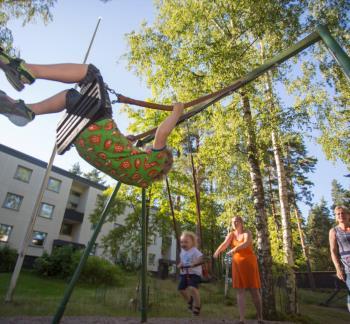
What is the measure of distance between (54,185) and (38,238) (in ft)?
14.3

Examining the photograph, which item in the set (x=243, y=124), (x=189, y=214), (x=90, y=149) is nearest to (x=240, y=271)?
(x=90, y=149)

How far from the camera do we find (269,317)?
262 inches

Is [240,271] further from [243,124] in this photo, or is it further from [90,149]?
[243,124]

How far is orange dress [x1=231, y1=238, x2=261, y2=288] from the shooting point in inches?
176

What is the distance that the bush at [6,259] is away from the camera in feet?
57.7

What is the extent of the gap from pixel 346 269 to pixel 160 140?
300cm

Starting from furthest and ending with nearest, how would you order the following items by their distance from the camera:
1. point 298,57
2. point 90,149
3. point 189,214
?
point 189,214
point 298,57
point 90,149

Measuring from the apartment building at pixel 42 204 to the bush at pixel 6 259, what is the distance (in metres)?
1.95

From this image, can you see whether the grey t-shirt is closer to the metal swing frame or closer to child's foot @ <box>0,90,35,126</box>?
the metal swing frame

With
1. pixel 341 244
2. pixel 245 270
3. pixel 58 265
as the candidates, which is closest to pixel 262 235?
pixel 245 270

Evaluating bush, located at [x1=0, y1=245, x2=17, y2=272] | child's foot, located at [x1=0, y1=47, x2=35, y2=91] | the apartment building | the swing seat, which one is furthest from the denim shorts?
bush, located at [x1=0, y1=245, x2=17, y2=272]

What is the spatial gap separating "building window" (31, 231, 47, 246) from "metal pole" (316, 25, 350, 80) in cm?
2363

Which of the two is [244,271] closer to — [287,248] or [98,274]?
[287,248]

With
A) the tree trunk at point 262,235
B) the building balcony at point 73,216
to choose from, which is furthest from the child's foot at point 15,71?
the building balcony at point 73,216
